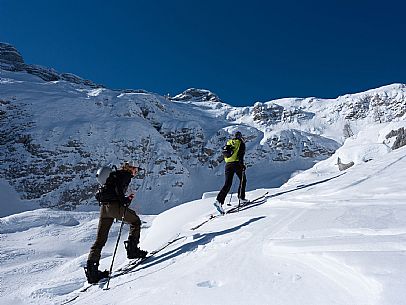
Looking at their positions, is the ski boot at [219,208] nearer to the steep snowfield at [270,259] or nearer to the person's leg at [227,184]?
the person's leg at [227,184]

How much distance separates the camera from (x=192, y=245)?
5.59m

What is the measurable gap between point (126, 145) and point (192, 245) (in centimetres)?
3807

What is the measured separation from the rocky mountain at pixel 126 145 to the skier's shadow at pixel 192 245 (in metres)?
31.3

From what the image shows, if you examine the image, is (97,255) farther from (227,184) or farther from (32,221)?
(32,221)

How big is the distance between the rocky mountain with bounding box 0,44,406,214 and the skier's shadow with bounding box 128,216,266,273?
3133cm

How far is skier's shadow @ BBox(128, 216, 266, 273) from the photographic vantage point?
5438mm

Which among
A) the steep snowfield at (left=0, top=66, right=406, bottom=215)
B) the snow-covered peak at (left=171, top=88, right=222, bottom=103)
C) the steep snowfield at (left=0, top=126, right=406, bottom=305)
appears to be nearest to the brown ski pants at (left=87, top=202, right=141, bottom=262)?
the steep snowfield at (left=0, top=126, right=406, bottom=305)

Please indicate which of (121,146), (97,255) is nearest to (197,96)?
(121,146)

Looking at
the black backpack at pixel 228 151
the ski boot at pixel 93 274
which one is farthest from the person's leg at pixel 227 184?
the ski boot at pixel 93 274

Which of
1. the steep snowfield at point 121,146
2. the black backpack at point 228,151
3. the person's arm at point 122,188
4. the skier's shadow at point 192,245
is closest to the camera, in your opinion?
the skier's shadow at point 192,245

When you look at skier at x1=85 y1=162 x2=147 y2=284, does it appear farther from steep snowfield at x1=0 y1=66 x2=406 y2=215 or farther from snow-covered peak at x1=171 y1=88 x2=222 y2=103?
snow-covered peak at x1=171 y1=88 x2=222 y2=103

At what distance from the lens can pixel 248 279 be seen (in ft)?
10.5

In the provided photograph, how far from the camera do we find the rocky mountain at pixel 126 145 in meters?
37.5

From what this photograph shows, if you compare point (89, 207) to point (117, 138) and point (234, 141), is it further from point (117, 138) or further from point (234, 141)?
point (234, 141)
